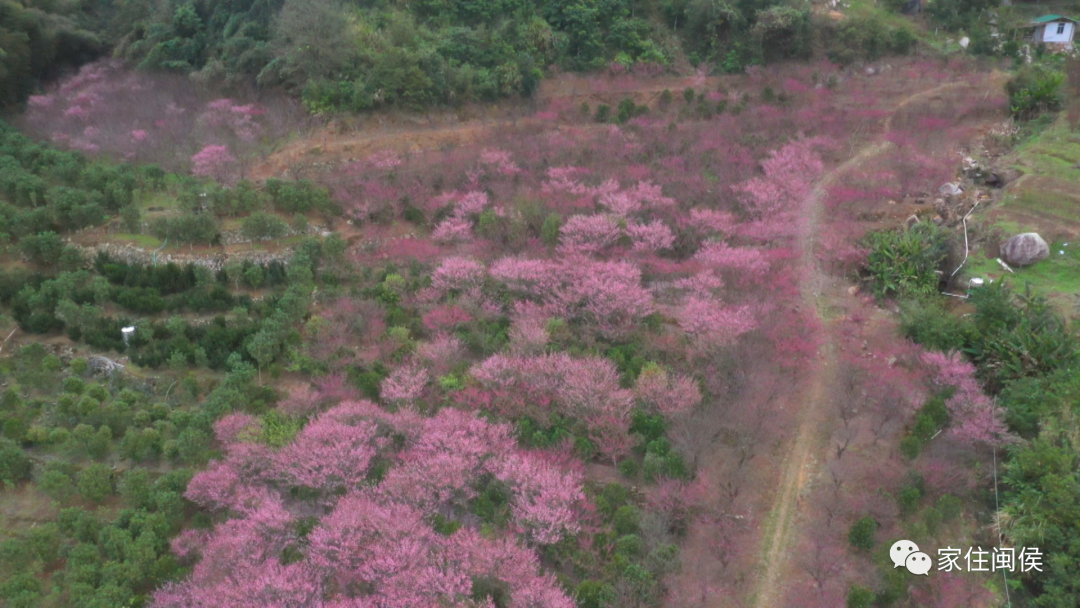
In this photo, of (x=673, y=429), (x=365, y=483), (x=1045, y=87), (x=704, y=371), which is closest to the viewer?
(x=365, y=483)

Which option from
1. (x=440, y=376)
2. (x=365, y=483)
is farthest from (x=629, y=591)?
(x=440, y=376)

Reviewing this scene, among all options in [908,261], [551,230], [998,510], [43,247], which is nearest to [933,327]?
[908,261]

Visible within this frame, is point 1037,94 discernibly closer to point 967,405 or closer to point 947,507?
point 967,405

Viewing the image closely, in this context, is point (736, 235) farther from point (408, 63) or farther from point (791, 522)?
point (408, 63)

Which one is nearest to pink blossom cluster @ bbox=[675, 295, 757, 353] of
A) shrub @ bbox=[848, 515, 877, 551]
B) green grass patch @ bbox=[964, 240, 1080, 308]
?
shrub @ bbox=[848, 515, 877, 551]

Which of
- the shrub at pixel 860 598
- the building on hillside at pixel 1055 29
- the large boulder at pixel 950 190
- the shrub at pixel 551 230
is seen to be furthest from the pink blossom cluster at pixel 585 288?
the building on hillside at pixel 1055 29

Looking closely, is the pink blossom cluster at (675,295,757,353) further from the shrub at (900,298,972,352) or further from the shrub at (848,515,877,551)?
the shrub at (848,515,877,551)
